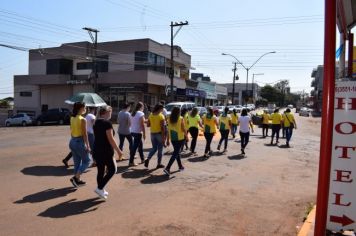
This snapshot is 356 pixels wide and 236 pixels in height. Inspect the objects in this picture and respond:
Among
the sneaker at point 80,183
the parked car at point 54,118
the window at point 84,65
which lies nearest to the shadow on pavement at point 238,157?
the sneaker at point 80,183

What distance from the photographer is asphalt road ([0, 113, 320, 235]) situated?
6.00 metres

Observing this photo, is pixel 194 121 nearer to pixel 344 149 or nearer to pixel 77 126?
pixel 77 126

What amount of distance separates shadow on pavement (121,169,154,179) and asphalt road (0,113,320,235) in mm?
23

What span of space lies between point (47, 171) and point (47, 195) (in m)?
2.59

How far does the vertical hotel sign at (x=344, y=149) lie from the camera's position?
3.94 m

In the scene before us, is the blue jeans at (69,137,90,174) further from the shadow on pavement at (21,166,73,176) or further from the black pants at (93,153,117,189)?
the shadow on pavement at (21,166,73,176)

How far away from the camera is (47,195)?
25.1ft

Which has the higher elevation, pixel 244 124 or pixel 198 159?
pixel 244 124

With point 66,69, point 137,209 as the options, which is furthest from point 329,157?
point 66,69

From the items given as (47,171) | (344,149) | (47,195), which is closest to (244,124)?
(47,171)

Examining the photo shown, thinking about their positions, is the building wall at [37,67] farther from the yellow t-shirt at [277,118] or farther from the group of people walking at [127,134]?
the group of people walking at [127,134]

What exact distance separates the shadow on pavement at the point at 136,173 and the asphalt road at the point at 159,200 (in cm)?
2

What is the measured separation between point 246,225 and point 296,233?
722 mm

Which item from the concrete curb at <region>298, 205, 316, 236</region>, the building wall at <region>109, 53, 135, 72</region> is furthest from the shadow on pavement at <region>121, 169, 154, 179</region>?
the building wall at <region>109, 53, 135, 72</region>
